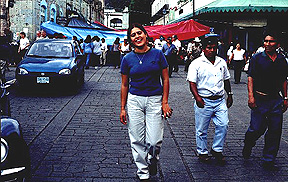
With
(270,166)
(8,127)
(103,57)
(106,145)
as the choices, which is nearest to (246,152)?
(270,166)

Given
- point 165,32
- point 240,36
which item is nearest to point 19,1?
point 165,32

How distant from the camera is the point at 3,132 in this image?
338 cm

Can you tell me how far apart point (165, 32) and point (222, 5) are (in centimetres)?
364

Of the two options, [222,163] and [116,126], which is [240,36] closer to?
[116,126]

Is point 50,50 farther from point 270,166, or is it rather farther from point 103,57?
point 103,57

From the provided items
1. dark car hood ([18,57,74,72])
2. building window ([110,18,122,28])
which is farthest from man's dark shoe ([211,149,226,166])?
building window ([110,18,122,28])

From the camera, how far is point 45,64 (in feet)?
36.2

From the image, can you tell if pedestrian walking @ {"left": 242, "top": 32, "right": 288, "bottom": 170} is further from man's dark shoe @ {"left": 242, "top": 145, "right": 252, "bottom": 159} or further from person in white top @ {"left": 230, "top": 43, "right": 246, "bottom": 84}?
person in white top @ {"left": 230, "top": 43, "right": 246, "bottom": 84}

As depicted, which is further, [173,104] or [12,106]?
[173,104]

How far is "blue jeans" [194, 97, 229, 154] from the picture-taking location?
507 cm

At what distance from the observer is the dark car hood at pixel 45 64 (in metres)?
10.8

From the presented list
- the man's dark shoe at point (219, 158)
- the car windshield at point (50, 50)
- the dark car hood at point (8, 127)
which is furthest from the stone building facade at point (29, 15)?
the dark car hood at point (8, 127)

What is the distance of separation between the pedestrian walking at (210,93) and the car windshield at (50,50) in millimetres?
7641

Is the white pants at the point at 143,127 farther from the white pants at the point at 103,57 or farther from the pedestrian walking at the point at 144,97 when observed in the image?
the white pants at the point at 103,57
